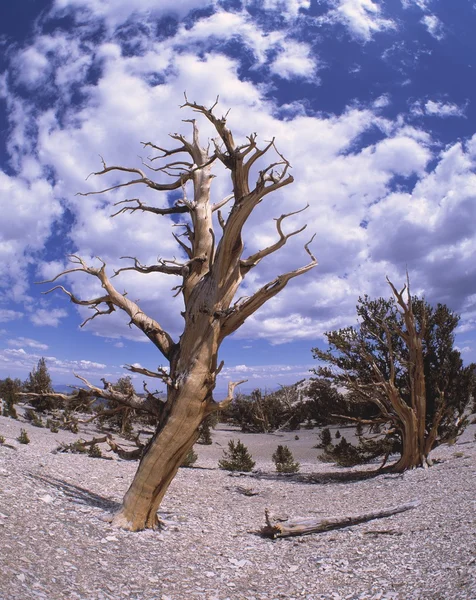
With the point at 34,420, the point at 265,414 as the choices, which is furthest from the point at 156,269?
the point at 265,414

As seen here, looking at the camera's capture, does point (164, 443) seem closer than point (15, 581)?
No

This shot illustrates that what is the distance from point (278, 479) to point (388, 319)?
5.70m

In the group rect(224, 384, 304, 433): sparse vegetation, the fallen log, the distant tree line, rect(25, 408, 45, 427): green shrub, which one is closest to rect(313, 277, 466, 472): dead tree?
the distant tree line

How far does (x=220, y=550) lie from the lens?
540 centimetres

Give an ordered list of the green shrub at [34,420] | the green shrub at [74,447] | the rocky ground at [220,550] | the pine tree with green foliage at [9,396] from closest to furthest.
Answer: the rocky ground at [220,550] → the green shrub at [74,447] → the green shrub at [34,420] → the pine tree with green foliage at [9,396]

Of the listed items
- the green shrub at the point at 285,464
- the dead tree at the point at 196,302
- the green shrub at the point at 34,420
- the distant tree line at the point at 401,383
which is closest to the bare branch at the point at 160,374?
the dead tree at the point at 196,302

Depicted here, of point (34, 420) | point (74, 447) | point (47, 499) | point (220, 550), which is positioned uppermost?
point (74, 447)

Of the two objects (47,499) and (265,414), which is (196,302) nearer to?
(47,499)

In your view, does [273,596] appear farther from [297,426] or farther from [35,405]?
[297,426]

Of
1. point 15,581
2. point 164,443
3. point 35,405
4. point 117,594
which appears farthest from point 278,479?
point 35,405

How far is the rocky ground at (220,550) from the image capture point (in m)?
3.71

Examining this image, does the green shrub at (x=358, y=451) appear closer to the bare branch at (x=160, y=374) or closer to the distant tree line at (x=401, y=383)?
the distant tree line at (x=401, y=383)

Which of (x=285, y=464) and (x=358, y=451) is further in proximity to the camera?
(x=285, y=464)

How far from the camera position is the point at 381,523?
601 centimetres
